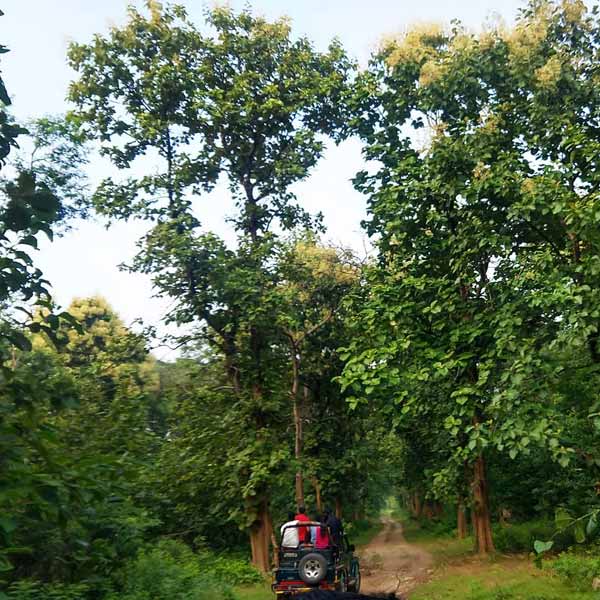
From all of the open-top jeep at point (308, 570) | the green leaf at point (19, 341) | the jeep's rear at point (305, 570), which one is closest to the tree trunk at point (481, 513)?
the open-top jeep at point (308, 570)

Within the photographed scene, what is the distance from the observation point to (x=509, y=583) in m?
13.2

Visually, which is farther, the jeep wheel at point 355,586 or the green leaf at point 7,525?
the jeep wheel at point 355,586

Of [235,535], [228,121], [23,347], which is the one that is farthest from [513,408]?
[235,535]

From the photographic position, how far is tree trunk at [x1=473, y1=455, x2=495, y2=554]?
17.4 meters

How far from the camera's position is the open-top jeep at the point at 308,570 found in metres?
13.1

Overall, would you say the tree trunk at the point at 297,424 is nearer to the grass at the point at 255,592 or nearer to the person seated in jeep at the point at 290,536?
the grass at the point at 255,592

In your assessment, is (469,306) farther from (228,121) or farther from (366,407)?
(228,121)

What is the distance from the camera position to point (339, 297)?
20.3 meters

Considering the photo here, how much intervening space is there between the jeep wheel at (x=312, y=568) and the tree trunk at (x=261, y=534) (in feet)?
20.0

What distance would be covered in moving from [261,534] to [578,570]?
1016 centimetres

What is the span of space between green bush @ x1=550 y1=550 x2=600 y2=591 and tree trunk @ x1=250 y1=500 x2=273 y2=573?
908 cm

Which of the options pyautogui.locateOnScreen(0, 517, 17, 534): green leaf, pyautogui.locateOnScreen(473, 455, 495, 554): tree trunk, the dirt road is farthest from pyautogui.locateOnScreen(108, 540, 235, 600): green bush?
pyautogui.locateOnScreen(473, 455, 495, 554): tree trunk

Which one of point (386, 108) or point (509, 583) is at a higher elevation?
point (386, 108)

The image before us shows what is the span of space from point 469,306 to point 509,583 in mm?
6330
